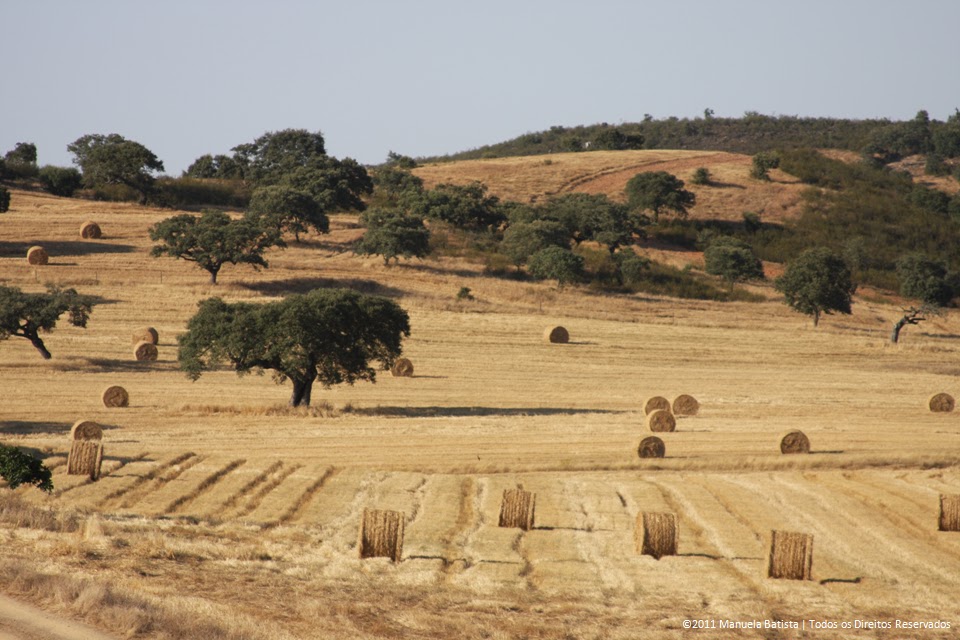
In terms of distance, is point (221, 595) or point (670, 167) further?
point (670, 167)

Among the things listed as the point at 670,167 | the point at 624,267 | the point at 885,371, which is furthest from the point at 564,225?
the point at 670,167

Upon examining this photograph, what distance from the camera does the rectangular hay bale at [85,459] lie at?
Result: 29.5 metres

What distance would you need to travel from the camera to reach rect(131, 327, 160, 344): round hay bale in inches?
2291

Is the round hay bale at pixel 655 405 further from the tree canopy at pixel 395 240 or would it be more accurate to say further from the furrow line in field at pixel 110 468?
the tree canopy at pixel 395 240

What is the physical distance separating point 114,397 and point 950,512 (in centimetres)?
3128

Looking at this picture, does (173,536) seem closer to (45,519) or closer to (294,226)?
(45,519)

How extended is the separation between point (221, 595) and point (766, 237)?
10162cm

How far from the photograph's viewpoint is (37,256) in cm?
7625

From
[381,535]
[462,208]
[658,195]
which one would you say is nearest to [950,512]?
[381,535]

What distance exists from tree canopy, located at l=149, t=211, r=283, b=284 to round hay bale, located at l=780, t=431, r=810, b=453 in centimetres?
4560

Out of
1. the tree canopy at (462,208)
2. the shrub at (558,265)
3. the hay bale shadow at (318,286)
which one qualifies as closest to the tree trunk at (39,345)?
the hay bale shadow at (318,286)

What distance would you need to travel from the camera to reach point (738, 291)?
88875 mm

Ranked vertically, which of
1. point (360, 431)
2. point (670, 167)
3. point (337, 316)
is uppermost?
point (670, 167)

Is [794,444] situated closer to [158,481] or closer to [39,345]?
[158,481]
